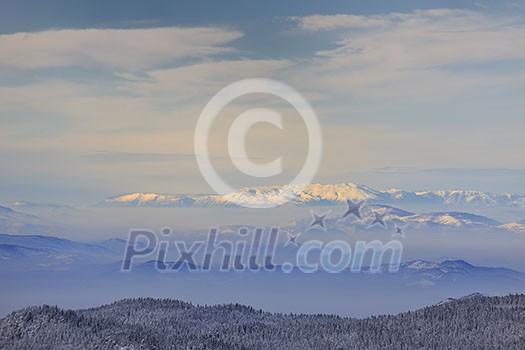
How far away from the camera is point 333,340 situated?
11525 cm

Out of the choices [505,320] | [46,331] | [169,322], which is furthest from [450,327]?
[46,331]

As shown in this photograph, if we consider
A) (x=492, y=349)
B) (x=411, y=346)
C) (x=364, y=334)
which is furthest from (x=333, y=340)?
(x=492, y=349)

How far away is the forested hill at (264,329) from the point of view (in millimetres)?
104250

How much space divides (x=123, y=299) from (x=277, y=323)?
31.9 meters

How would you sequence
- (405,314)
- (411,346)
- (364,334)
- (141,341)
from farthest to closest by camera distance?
(405,314)
(364,334)
(411,346)
(141,341)

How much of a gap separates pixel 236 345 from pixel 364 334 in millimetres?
20658

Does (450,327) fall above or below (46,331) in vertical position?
above

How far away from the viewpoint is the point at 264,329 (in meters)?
122

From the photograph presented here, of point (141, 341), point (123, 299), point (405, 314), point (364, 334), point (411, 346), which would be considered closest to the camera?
point (141, 341)

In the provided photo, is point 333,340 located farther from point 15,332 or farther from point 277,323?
point 15,332

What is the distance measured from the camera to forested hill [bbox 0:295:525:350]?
10425cm

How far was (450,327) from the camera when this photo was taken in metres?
115

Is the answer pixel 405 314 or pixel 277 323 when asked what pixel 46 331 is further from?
pixel 405 314

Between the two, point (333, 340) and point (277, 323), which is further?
point (277, 323)
